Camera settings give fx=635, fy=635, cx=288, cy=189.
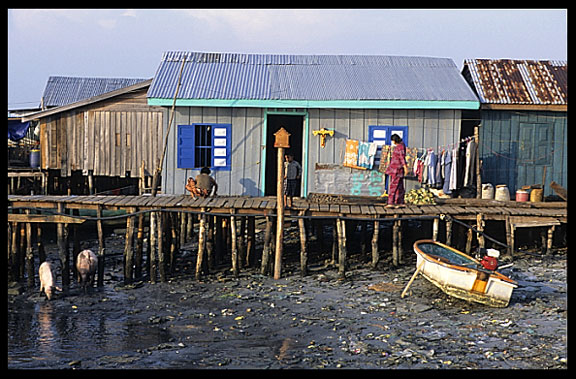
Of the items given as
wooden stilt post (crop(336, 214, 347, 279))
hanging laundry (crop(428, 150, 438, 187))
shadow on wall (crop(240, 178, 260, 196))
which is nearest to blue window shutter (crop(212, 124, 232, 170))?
shadow on wall (crop(240, 178, 260, 196))

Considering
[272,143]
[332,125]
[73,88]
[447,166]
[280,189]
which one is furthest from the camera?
[73,88]

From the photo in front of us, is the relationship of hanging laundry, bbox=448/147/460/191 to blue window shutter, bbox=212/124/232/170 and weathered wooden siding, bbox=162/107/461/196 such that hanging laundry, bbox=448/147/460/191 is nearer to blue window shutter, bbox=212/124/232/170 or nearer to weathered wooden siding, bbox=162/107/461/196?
weathered wooden siding, bbox=162/107/461/196

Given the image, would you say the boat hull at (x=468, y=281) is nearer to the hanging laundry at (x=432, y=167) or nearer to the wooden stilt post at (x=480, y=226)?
the wooden stilt post at (x=480, y=226)

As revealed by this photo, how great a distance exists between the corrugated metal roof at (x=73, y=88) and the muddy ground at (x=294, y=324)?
769 inches

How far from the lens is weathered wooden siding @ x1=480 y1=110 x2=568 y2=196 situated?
17042mm

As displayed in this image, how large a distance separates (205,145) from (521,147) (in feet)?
27.8

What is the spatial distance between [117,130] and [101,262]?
24.8 feet

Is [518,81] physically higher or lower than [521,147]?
higher

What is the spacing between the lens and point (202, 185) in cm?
1570

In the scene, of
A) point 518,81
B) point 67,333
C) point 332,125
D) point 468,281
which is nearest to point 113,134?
point 332,125

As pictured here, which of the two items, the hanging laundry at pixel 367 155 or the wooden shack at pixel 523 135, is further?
the wooden shack at pixel 523 135

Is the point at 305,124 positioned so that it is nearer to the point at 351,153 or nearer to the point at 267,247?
the point at 351,153

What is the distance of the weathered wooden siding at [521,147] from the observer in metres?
17.0

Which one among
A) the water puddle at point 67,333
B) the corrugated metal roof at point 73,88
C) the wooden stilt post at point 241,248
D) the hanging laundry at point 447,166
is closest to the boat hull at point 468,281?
the hanging laundry at point 447,166
